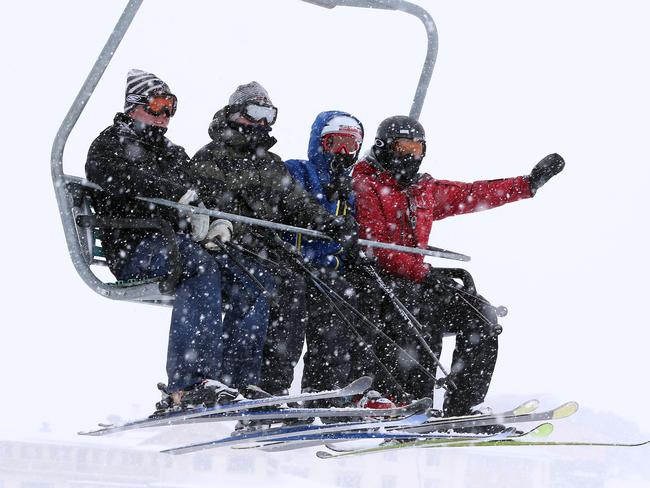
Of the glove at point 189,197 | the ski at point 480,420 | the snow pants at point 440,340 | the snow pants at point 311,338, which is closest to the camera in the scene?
the glove at point 189,197

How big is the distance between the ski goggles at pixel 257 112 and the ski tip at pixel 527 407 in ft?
6.62

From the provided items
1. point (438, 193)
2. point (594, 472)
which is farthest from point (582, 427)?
point (438, 193)

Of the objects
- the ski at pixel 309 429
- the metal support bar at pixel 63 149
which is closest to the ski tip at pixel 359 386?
the ski at pixel 309 429

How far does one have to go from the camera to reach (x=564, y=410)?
5.32m

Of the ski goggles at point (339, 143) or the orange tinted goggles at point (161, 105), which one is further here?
the ski goggles at point (339, 143)

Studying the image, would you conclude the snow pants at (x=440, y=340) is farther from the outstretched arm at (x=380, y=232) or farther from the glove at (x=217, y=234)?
the glove at (x=217, y=234)

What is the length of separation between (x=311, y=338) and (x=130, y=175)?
1.31m

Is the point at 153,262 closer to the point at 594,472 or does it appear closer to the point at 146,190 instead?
the point at 146,190

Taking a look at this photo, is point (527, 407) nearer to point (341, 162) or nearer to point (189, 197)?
point (341, 162)

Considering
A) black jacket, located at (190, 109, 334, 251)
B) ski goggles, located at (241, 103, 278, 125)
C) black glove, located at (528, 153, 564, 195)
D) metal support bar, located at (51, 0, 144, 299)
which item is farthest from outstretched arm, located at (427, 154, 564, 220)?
metal support bar, located at (51, 0, 144, 299)

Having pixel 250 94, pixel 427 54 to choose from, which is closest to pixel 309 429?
pixel 250 94

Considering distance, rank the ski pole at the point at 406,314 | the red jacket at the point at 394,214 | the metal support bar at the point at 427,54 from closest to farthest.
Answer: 1. the ski pole at the point at 406,314
2. the red jacket at the point at 394,214
3. the metal support bar at the point at 427,54

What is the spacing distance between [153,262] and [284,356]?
2.63 ft

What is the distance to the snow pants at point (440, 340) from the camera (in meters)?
5.69
